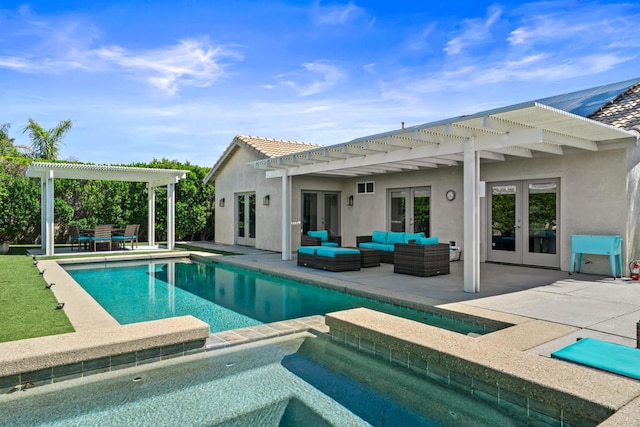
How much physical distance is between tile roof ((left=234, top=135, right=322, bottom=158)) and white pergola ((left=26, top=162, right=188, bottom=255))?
2.70 metres

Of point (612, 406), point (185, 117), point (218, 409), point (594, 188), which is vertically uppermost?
point (185, 117)

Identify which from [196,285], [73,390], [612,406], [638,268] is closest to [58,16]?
[196,285]

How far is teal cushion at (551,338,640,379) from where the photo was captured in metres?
3.63

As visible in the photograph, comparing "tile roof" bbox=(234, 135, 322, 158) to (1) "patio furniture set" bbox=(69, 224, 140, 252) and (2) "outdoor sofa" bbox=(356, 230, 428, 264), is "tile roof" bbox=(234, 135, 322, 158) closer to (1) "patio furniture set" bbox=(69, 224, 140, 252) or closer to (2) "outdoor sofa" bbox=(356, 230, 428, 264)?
(2) "outdoor sofa" bbox=(356, 230, 428, 264)

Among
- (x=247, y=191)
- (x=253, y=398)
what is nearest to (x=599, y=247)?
(x=253, y=398)

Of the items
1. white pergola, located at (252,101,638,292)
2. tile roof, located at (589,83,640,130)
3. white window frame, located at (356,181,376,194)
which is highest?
tile roof, located at (589,83,640,130)

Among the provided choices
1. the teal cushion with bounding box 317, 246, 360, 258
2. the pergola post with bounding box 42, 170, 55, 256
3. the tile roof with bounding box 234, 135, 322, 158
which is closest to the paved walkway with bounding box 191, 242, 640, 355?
the teal cushion with bounding box 317, 246, 360, 258

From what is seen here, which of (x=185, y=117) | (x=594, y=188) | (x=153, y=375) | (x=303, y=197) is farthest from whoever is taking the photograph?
(x=185, y=117)

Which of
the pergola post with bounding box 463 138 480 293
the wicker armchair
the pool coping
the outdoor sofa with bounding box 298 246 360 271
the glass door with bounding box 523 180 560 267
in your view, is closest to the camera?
the pool coping

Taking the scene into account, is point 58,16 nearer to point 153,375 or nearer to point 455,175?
point 153,375

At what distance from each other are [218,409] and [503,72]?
48.0ft

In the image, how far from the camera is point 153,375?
4.24 m

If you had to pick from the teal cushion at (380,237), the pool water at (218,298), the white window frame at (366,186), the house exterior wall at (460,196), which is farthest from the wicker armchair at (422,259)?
the white window frame at (366,186)

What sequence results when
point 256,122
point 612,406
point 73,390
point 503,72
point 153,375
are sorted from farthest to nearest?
point 256,122, point 503,72, point 153,375, point 73,390, point 612,406
